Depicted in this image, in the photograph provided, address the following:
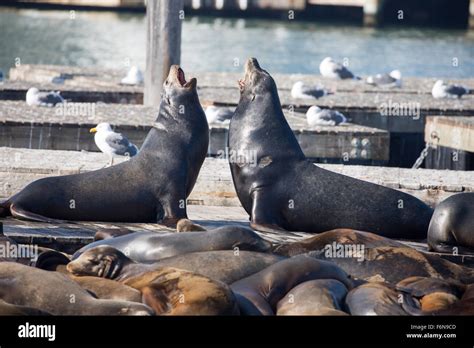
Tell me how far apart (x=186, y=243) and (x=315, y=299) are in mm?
1101

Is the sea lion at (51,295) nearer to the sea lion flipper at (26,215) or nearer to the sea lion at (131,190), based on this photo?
the sea lion flipper at (26,215)

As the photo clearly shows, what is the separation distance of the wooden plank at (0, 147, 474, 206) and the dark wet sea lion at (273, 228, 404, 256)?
8.04 feet

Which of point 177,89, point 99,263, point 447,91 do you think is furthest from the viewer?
point 447,91

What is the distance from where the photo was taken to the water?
123 feet

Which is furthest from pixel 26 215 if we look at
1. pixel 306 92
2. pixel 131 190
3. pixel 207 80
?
pixel 207 80

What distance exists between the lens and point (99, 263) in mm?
6582

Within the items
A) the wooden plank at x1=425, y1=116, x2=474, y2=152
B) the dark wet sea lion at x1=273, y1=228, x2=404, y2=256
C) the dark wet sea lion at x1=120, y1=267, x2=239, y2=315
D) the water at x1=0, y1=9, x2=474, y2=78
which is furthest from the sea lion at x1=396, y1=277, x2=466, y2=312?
the water at x1=0, y1=9, x2=474, y2=78

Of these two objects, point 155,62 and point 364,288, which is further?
point 155,62

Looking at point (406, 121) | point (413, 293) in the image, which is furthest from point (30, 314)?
point (406, 121)

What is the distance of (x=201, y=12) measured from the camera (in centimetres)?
5616

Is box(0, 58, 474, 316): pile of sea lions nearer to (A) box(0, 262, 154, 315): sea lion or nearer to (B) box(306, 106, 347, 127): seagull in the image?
(A) box(0, 262, 154, 315): sea lion

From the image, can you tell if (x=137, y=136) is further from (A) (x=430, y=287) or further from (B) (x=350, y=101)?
(A) (x=430, y=287)

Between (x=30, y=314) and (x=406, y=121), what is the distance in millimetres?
10759
